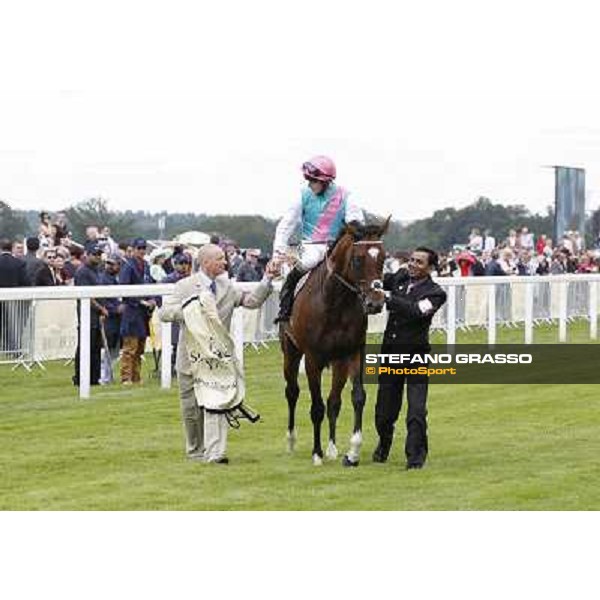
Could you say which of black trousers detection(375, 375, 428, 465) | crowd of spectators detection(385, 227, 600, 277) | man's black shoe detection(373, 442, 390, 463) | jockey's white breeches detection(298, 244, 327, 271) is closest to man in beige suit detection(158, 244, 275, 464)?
jockey's white breeches detection(298, 244, 327, 271)

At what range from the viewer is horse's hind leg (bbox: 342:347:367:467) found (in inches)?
450

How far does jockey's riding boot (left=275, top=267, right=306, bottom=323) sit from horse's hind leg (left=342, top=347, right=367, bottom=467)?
31.8 inches

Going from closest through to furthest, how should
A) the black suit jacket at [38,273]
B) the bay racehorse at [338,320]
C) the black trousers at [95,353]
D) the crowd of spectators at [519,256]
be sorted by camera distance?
1. the bay racehorse at [338,320]
2. the black trousers at [95,353]
3. the black suit jacket at [38,273]
4. the crowd of spectators at [519,256]

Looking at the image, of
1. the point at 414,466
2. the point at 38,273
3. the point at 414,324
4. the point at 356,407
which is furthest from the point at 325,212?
the point at 38,273

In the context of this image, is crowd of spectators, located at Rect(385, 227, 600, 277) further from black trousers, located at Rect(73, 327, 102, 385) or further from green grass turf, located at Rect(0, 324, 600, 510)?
green grass turf, located at Rect(0, 324, 600, 510)

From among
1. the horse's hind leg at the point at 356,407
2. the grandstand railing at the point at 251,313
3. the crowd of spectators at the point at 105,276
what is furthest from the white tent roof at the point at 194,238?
the horse's hind leg at the point at 356,407

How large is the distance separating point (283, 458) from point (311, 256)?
1625 mm

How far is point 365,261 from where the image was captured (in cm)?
1107

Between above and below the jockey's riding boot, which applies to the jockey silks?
above

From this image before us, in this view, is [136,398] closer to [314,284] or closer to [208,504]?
[314,284]

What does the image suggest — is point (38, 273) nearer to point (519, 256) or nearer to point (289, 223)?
point (289, 223)

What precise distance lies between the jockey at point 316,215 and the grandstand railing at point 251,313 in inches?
170

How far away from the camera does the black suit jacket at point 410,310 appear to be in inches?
440

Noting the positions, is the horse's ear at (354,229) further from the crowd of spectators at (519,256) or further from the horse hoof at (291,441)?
the crowd of spectators at (519,256)
